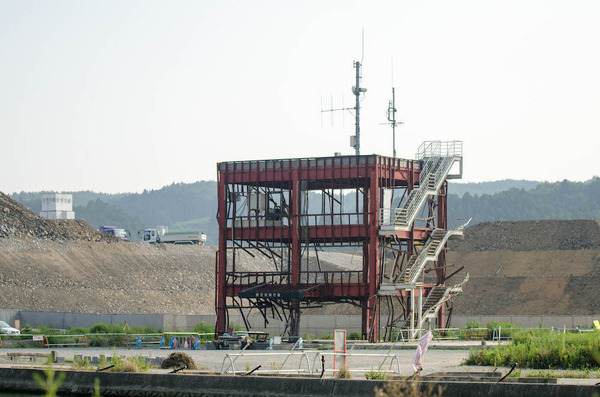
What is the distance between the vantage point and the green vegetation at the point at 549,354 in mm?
37469

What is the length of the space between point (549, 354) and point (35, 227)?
82217mm

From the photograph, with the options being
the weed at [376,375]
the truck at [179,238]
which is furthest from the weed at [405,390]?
the truck at [179,238]

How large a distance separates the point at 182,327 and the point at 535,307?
120ft

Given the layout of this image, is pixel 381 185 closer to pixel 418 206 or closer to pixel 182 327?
pixel 418 206

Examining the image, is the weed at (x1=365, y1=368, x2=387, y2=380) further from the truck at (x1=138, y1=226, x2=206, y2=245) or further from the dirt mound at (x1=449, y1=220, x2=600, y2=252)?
the truck at (x1=138, y1=226, x2=206, y2=245)

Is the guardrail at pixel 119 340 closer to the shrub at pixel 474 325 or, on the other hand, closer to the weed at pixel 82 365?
the shrub at pixel 474 325

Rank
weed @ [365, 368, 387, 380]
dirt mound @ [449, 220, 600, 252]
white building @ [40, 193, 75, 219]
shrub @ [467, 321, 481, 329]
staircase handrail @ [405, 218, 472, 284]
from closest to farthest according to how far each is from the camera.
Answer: weed @ [365, 368, 387, 380]
staircase handrail @ [405, 218, 472, 284]
shrub @ [467, 321, 481, 329]
dirt mound @ [449, 220, 600, 252]
white building @ [40, 193, 75, 219]

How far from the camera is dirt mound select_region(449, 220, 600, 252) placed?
375 feet

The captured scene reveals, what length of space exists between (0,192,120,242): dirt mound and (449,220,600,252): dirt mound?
4069 cm

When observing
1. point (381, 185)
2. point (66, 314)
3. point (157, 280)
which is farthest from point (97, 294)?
point (381, 185)

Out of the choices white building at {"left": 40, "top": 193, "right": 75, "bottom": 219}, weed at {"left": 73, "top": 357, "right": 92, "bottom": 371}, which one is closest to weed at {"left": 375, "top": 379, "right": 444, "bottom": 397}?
weed at {"left": 73, "top": 357, "right": 92, "bottom": 371}

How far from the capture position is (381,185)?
6419cm

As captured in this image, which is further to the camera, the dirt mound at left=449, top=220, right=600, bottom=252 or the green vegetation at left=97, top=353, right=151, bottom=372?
Answer: the dirt mound at left=449, top=220, right=600, bottom=252

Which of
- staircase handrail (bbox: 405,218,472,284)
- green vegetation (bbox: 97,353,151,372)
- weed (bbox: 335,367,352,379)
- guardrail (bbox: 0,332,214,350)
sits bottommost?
guardrail (bbox: 0,332,214,350)
